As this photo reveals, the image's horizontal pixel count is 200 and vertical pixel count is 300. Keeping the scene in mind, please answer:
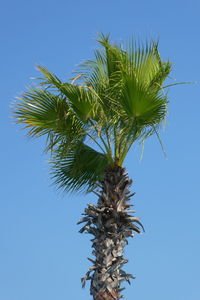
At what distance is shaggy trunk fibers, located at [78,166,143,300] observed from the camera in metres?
12.5

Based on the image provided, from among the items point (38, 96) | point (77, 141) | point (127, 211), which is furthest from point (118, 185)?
point (38, 96)

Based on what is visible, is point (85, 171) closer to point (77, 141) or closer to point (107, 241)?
point (77, 141)

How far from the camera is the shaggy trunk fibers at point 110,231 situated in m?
12.5

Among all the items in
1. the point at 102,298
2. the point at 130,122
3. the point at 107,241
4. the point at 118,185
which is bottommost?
the point at 102,298

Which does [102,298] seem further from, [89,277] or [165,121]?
[165,121]

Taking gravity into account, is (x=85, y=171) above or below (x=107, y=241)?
above

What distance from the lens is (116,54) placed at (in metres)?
13.8

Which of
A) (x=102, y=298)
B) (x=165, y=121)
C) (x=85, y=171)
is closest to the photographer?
(x=102, y=298)

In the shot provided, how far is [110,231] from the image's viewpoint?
12.9 meters

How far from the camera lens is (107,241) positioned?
41.9 ft

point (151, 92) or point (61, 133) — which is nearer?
point (151, 92)

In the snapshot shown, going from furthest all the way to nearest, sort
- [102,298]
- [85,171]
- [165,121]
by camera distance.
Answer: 1. [85,171]
2. [165,121]
3. [102,298]

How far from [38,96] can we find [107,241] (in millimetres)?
3318

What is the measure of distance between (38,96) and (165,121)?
2655 millimetres
